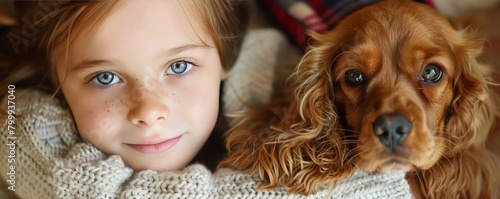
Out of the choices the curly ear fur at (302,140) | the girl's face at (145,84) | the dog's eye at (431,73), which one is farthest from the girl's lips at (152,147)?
the dog's eye at (431,73)

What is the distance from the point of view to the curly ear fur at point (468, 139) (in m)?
1.55

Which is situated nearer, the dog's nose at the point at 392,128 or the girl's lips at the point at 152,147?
the dog's nose at the point at 392,128

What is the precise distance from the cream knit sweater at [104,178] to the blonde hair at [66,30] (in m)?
0.12

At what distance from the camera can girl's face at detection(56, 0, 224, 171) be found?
1.46 metres

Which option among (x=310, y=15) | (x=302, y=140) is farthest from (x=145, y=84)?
(x=310, y=15)

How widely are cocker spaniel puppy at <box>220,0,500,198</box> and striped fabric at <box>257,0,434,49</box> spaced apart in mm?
177

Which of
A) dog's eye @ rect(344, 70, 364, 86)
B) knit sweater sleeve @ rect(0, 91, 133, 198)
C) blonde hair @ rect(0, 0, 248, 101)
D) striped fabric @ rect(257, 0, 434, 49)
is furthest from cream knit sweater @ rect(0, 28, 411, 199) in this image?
striped fabric @ rect(257, 0, 434, 49)

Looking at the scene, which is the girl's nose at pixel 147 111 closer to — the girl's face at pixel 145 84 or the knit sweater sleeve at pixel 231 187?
the girl's face at pixel 145 84

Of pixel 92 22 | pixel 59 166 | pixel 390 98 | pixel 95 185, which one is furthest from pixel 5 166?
pixel 390 98

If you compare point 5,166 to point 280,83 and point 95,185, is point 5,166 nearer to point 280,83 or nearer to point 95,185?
point 95,185

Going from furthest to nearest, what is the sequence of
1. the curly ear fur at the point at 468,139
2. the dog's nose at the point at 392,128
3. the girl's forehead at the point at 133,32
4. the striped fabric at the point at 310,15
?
the striped fabric at the point at 310,15 < the curly ear fur at the point at 468,139 < the girl's forehead at the point at 133,32 < the dog's nose at the point at 392,128

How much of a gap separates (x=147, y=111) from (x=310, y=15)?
28.3 inches

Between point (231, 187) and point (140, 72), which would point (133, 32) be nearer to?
point (140, 72)

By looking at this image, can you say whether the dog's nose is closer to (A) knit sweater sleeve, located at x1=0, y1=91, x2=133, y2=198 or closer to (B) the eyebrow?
(B) the eyebrow
